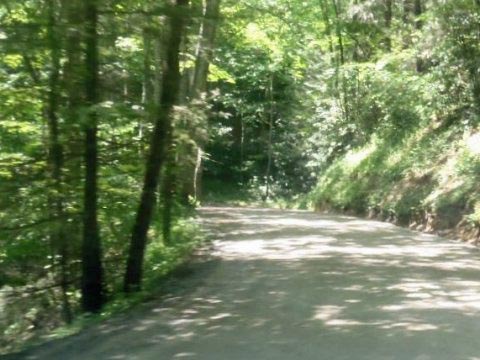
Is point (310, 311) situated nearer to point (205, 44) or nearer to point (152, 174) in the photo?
point (152, 174)

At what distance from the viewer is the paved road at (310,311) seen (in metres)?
8.51

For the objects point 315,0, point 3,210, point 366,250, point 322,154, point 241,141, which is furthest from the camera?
point 241,141

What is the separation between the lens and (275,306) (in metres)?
10.9

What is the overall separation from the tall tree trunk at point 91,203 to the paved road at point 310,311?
1257 mm

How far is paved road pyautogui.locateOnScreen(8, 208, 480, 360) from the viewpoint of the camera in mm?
8508

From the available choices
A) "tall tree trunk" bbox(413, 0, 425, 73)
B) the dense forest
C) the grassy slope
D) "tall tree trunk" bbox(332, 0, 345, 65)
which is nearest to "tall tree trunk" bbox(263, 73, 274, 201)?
"tall tree trunk" bbox(332, 0, 345, 65)

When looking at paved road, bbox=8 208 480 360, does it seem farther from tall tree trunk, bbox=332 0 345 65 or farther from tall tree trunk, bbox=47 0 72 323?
tall tree trunk, bbox=332 0 345 65

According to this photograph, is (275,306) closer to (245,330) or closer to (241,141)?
(245,330)

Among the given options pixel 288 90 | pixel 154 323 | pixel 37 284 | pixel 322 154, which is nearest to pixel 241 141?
pixel 288 90

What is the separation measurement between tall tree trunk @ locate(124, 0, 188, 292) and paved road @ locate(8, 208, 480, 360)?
0.85m

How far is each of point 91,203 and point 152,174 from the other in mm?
1174

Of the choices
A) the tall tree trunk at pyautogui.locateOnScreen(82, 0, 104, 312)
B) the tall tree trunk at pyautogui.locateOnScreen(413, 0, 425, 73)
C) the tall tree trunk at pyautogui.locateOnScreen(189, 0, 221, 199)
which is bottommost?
the tall tree trunk at pyautogui.locateOnScreen(82, 0, 104, 312)

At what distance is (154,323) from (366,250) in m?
7.62

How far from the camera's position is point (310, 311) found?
10.4 meters
